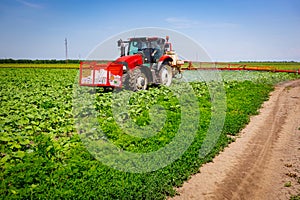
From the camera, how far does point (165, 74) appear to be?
638 inches

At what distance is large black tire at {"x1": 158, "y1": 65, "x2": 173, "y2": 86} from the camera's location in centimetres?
1532

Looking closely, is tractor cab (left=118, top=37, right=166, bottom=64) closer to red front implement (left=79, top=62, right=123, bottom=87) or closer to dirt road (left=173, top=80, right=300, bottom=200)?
red front implement (left=79, top=62, right=123, bottom=87)

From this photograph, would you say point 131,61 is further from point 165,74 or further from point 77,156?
point 77,156

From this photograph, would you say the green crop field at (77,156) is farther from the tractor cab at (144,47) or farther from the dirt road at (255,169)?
the tractor cab at (144,47)

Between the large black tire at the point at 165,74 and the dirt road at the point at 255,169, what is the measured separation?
7.11 metres

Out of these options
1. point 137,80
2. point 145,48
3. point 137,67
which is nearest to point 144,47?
point 145,48

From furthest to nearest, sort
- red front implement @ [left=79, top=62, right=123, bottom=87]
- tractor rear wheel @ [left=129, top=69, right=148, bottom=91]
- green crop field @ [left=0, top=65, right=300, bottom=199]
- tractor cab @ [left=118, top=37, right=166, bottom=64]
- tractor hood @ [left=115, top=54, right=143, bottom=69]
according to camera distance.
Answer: tractor cab @ [left=118, top=37, right=166, bottom=64], tractor hood @ [left=115, top=54, right=143, bottom=69], tractor rear wheel @ [left=129, top=69, right=148, bottom=91], red front implement @ [left=79, top=62, right=123, bottom=87], green crop field @ [left=0, top=65, right=300, bottom=199]

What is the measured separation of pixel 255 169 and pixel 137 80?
8.51 m

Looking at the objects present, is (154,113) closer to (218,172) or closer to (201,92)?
(218,172)

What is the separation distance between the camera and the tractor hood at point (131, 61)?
42.5ft

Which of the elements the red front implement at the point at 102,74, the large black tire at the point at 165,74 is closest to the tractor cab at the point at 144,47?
the large black tire at the point at 165,74

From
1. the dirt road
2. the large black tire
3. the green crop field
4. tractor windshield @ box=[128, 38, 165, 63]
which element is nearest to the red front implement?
the green crop field

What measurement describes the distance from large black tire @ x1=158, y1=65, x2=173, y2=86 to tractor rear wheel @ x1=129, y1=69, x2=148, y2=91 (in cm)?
137

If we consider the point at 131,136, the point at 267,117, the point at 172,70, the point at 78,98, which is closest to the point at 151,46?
the point at 172,70
